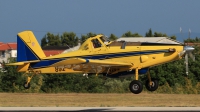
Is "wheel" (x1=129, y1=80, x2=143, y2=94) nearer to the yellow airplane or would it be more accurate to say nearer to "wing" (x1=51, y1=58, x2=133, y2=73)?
the yellow airplane

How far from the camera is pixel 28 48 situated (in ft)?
101

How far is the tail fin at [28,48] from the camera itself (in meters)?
30.4

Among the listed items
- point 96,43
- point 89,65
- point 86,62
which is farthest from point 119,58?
point 86,62

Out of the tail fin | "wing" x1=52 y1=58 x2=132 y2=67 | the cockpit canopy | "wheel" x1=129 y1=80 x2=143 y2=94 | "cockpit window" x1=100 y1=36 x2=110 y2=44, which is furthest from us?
the tail fin

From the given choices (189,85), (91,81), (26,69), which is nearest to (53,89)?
(91,81)

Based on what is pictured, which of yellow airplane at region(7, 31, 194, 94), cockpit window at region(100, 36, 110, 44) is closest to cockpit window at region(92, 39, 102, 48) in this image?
yellow airplane at region(7, 31, 194, 94)

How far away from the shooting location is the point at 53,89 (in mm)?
44688

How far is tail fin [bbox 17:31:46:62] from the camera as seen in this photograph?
30375 millimetres

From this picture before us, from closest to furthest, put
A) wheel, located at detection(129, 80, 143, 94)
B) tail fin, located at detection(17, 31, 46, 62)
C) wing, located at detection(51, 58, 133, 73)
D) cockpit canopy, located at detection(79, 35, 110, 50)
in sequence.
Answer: wing, located at detection(51, 58, 133, 73) → wheel, located at detection(129, 80, 143, 94) → cockpit canopy, located at detection(79, 35, 110, 50) → tail fin, located at detection(17, 31, 46, 62)

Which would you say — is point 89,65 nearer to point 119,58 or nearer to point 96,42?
point 96,42

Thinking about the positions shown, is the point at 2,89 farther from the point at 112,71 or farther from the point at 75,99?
the point at 112,71

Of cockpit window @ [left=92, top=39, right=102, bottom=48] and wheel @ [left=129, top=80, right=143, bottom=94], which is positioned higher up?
cockpit window @ [left=92, top=39, right=102, bottom=48]

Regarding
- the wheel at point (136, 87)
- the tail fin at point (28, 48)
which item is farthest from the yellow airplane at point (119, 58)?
the tail fin at point (28, 48)

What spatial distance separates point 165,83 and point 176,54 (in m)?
18.4
